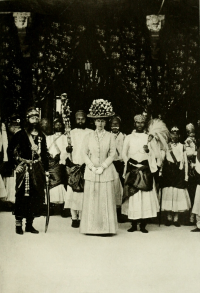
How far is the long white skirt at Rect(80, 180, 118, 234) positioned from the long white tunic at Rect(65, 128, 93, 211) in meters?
0.08

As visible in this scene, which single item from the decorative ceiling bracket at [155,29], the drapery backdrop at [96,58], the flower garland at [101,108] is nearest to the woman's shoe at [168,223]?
the drapery backdrop at [96,58]

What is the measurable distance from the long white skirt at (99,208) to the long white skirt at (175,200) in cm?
59

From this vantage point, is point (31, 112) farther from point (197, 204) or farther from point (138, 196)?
point (197, 204)

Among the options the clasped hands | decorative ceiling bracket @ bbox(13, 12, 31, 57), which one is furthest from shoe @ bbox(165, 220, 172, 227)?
decorative ceiling bracket @ bbox(13, 12, 31, 57)

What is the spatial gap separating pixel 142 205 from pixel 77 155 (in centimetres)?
87

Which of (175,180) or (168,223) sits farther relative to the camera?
(175,180)

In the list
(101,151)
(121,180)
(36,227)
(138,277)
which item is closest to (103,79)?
(101,151)

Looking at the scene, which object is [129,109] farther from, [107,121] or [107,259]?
[107,259]

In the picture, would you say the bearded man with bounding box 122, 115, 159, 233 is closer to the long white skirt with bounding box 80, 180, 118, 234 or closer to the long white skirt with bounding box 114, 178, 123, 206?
the long white skirt with bounding box 114, 178, 123, 206

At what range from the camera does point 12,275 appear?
3.81 meters

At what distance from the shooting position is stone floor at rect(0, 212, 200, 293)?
373 cm

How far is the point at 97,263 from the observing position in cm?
381

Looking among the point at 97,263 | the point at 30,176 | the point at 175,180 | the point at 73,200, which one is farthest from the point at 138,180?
the point at 30,176

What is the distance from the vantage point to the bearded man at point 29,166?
4.11 meters
